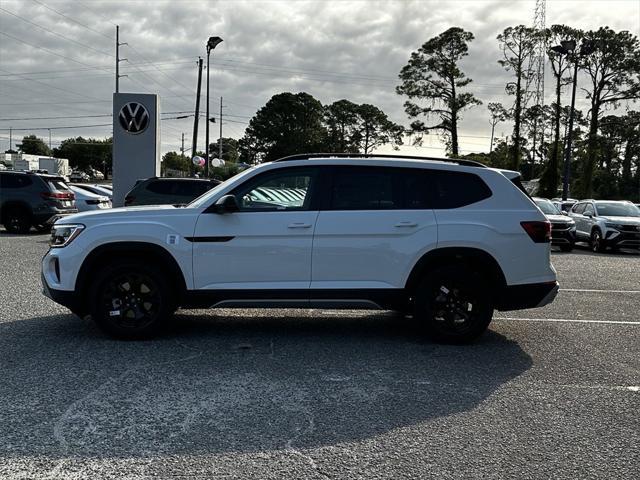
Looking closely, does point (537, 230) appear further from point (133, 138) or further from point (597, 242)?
point (133, 138)

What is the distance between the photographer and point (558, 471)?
11.5 ft

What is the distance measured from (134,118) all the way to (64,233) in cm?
1299

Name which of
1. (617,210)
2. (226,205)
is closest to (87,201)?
(226,205)

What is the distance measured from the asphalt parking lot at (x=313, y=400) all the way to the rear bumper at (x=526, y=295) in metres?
0.47

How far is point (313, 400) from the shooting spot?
179 inches

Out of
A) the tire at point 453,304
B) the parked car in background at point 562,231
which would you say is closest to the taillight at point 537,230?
the tire at point 453,304

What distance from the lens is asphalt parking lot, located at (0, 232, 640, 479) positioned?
11.7ft

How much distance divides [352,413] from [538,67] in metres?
45.9

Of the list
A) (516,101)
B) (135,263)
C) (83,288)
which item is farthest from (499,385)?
(516,101)

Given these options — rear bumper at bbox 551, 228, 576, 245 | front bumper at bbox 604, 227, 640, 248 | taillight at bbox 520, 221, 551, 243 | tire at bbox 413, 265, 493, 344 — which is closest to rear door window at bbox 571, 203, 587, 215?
front bumper at bbox 604, 227, 640, 248

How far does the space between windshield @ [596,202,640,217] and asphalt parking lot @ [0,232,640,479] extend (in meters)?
14.0

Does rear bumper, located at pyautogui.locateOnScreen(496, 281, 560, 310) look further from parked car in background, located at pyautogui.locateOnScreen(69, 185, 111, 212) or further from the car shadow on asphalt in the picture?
parked car in background, located at pyautogui.locateOnScreen(69, 185, 111, 212)

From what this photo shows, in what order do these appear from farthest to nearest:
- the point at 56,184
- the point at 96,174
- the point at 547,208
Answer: the point at 96,174
the point at 547,208
the point at 56,184

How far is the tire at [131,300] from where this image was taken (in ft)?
19.7
